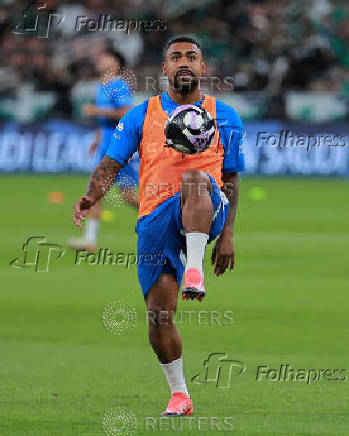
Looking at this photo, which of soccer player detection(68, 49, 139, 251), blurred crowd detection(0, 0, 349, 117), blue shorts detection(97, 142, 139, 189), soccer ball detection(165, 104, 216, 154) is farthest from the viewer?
blurred crowd detection(0, 0, 349, 117)

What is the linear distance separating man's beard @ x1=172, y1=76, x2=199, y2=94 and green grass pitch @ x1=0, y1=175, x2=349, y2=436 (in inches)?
75.9

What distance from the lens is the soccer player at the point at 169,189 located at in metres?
6.75

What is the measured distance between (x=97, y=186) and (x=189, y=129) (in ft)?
2.26

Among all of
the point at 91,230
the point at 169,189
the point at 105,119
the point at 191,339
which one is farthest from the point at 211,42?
the point at 169,189

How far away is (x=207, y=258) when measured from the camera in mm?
13297

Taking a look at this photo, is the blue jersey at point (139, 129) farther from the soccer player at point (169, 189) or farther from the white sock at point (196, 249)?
the white sock at point (196, 249)

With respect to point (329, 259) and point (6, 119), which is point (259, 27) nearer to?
point (6, 119)

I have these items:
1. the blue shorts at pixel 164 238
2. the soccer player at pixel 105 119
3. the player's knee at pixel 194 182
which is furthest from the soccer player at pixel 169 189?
the soccer player at pixel 105 119

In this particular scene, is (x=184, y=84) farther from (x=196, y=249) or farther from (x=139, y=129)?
(x=196, y=249)

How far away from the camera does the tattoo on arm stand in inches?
270

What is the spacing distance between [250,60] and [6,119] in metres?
6.71

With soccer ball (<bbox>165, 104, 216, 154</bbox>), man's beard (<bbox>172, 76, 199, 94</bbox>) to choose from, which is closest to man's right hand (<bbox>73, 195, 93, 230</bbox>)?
soccer ball (<bbox>165, 104, 216, 154</bbox>)

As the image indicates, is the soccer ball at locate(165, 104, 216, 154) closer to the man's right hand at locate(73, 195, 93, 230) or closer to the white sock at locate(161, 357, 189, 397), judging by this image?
the man's right hand at locate(73, 195, 93, 230)

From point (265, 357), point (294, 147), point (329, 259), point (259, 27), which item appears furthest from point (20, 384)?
point (259, 27)
